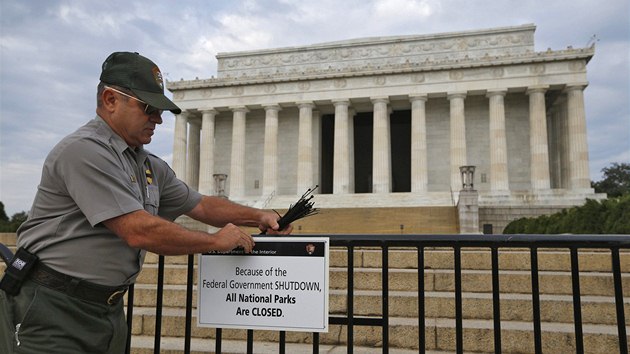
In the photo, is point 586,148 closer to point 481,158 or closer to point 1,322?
point 481,158

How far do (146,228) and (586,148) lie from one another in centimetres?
4459

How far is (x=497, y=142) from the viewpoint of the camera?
41.6 m

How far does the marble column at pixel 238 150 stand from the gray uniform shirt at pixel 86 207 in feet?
145

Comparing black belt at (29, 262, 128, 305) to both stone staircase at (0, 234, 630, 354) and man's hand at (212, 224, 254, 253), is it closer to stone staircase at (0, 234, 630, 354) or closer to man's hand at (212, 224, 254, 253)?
man's hand at (212, 224, 254, 253)

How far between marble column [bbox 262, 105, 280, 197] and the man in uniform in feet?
140

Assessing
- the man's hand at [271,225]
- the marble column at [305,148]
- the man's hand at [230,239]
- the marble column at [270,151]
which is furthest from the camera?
the marble column at [270,151]

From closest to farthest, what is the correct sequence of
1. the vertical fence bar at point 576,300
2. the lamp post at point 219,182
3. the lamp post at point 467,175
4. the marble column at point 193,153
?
the vertical fence bar at point 576,300 < the lamp post at point 467,175 < the lamp post at point 219,182 < the marble column at point 193,153

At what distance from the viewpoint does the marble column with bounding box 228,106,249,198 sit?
4700 cm

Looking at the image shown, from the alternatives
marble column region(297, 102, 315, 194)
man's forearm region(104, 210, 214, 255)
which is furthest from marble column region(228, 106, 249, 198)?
man's forearm region(104, 210, 214, 255)

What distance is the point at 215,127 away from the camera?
51375mm

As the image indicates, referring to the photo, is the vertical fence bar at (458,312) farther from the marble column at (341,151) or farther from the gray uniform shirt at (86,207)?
the marble column at (341,151)

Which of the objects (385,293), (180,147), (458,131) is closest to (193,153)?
(180,147)

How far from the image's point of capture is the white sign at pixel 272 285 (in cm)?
334

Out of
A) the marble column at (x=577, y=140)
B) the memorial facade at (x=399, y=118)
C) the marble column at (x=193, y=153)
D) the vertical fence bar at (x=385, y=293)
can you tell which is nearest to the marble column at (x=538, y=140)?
the memorial facade at (x=399, y=118)
